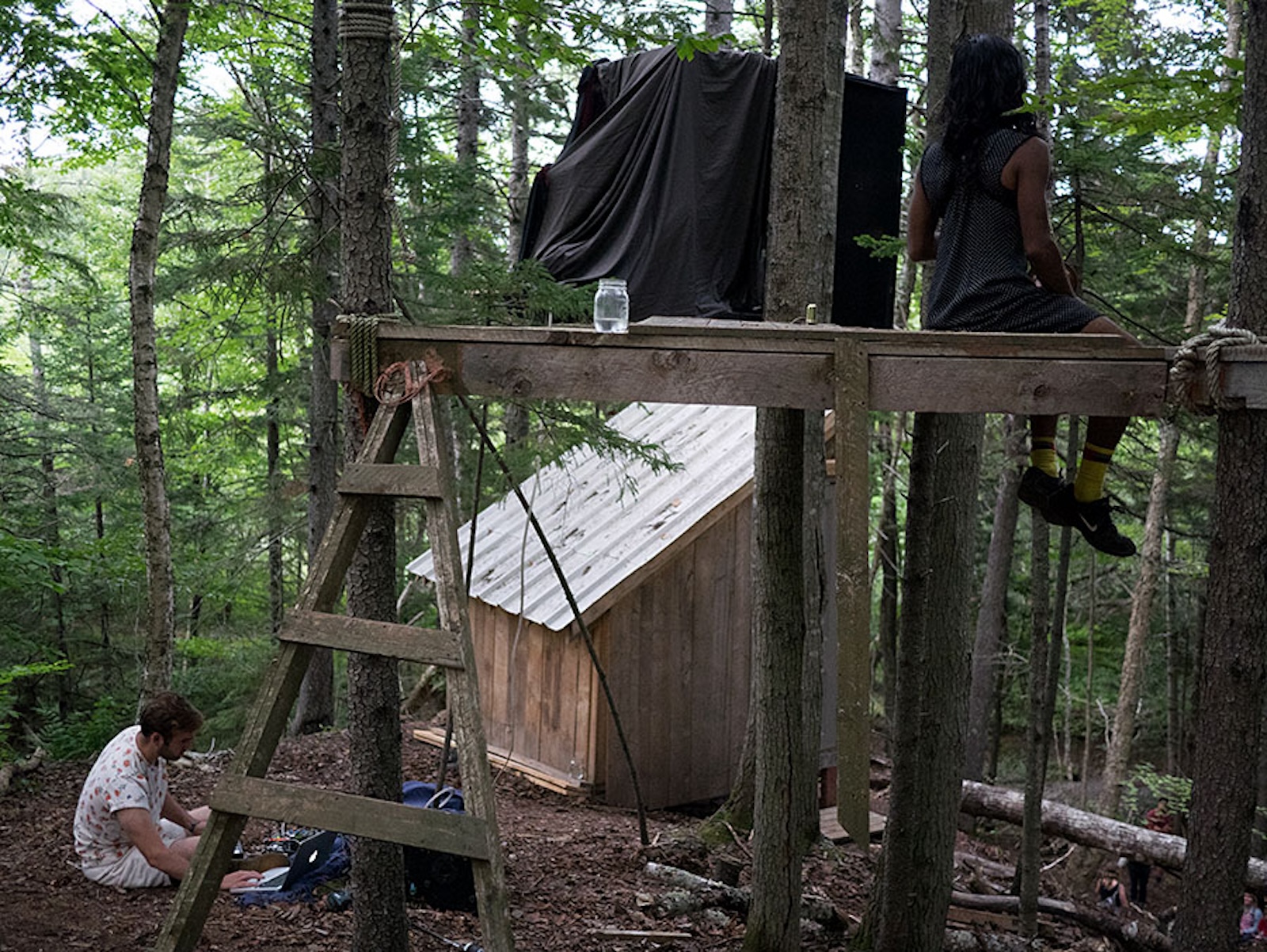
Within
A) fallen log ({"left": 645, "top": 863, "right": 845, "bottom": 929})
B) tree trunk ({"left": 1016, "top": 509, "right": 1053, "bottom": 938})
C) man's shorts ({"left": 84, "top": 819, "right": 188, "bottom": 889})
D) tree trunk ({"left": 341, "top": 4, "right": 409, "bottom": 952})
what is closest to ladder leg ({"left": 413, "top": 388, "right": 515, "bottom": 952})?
tree trunk ({"left": 341, "top": 4, "right": 409, "bottom": 952})

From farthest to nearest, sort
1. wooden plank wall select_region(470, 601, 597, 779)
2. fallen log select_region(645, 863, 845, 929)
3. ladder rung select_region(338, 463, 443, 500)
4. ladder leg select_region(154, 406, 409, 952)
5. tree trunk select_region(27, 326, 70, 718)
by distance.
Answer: tree trunk select_region(27, 326, 70, 718)
wooden plank wall select_region(470, 601, 597, 779)
fallen log select_region(645, 863, 845, 929)
ladder rung select_region(338, 463, 443, 500)
ladder leg select_region(154, 406, 409, 952)

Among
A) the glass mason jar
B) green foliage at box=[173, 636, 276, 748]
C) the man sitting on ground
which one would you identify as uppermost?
the glass mason jar

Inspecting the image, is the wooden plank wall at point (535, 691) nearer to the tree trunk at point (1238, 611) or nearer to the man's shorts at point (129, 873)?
the man's shorts at point (129, 873)

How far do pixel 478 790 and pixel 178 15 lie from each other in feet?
21.7

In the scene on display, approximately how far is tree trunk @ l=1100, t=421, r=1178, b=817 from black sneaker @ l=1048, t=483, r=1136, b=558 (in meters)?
10.2

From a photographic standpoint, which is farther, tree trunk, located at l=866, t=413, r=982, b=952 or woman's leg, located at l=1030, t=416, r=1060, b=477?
tree trunk, located at l=866, t=413, r=982, b=952

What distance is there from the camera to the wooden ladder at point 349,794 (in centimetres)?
314

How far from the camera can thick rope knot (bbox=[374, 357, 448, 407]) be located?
367cm

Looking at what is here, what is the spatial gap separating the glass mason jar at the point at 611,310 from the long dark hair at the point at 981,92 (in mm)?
1464

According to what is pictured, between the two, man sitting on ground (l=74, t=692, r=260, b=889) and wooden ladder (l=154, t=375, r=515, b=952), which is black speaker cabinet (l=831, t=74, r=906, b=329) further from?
man sitting on ground (l=74, t=692, r=260, b=889)

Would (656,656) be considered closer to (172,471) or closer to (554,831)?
(554,831)

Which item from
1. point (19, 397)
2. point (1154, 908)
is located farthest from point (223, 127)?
point (1154, 908)

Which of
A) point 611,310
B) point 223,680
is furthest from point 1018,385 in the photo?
point 223,680

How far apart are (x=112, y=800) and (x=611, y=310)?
3.85 meters
